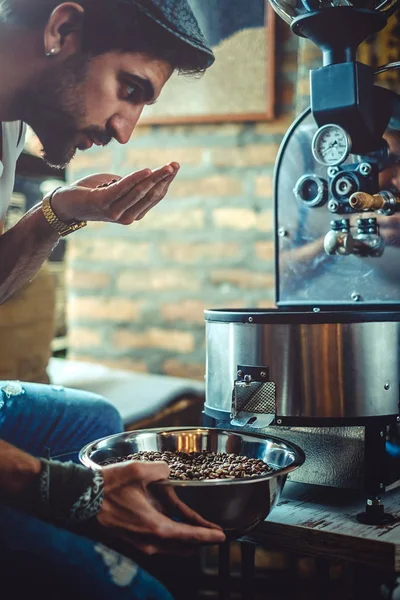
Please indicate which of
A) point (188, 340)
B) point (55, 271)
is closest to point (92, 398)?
point (55, 271)

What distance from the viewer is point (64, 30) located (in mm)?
1338

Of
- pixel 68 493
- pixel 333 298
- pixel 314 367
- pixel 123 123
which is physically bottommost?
pixel 68 493

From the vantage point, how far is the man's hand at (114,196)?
123 cm

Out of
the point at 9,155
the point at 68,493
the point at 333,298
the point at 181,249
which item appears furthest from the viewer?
the point at 181,249

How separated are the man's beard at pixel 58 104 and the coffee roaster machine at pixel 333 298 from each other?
46 centimetres

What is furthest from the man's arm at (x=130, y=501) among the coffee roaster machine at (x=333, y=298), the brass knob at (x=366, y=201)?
the brass knob at (x=366, y=201)

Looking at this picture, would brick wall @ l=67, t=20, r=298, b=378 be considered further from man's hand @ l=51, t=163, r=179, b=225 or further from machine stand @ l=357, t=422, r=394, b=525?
machine stand @ l=357, t=422, r=394, b=525

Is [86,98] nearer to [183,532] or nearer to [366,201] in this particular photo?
[366,201]

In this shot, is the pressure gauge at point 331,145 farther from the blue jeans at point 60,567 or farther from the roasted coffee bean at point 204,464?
the blue jeans at point 60,567

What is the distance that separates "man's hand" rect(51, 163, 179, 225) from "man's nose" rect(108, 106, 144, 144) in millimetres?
119

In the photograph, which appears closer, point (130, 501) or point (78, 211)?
point (130, 501)

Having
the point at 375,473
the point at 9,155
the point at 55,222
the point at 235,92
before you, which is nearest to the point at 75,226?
the point at 55,222

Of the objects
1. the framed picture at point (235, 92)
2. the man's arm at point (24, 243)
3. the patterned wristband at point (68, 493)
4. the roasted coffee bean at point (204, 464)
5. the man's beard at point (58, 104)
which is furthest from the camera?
the framed picture at point (235, 92)

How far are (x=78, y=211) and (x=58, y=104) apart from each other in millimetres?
207
